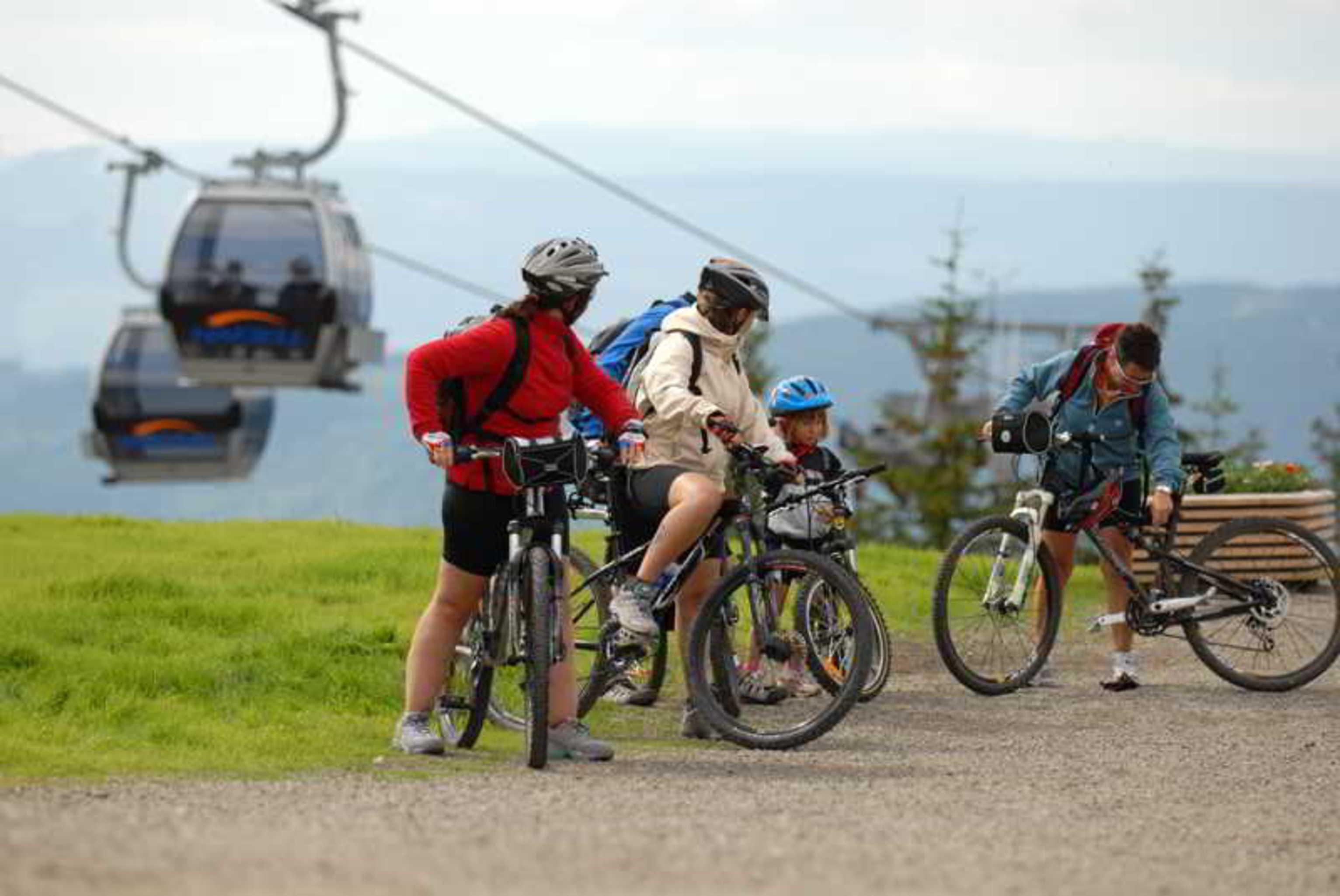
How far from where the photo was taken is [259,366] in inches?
1549

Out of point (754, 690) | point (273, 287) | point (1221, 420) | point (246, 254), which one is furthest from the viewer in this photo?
point (1221, 420)

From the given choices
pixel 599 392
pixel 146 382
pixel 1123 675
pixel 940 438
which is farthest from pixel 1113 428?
pixel 940 438

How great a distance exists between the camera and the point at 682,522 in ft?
32.0

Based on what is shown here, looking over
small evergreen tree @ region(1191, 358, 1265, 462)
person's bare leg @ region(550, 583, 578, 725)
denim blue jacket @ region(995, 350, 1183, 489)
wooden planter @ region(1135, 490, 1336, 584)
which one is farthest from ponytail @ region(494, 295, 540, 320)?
small evergreen tree @ region(1191, 358, 1265, 462)

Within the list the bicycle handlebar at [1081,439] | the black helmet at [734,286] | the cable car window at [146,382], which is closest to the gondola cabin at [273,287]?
the cable car window at [146,382]

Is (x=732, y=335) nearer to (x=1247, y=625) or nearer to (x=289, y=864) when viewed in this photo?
(x=1247, y=625)

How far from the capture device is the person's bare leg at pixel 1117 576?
1240cm

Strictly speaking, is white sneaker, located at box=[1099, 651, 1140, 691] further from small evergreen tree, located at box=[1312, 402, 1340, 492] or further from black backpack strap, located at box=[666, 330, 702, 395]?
small evergreen tree, located at box=[1312, 402, 1340, 492]

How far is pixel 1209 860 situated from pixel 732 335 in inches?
136

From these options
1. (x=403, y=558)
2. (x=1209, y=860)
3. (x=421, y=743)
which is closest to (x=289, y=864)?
(x=1209, y=860)

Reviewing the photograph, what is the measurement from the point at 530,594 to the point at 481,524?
0.36 m

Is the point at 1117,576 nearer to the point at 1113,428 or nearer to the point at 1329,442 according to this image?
the point at 1113,428

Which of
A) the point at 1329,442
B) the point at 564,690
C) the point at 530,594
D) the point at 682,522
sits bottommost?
the point at 564,690

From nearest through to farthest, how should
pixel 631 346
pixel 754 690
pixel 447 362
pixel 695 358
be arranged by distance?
pixel 447 362 < pixel 695 358 < pixel 754 690 < pixel 631 346
